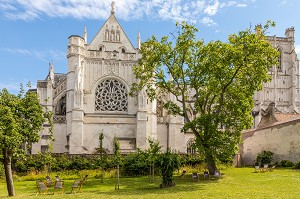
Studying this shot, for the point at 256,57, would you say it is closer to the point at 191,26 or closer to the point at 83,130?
the point at 191,26

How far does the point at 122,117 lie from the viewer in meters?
Answer: 37.8

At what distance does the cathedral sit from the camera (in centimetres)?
3631

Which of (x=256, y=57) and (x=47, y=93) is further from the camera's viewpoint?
(x=47, y=93)

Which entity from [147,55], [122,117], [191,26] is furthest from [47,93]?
[191,26]

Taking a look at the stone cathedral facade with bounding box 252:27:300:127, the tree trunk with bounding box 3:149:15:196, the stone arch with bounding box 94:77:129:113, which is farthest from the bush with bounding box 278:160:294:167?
the stone cathedral facade with bounding box 252:27:300:127

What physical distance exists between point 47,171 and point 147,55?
12.1 meters

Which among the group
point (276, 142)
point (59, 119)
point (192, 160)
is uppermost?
point (59, 119)

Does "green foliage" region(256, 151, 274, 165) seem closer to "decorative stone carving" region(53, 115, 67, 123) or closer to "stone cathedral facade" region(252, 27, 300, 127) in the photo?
"decorative stone carving" region(53, 115, 67, 123)

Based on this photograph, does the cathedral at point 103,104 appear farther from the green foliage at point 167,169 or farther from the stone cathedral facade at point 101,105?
the green foliage at point 167,169

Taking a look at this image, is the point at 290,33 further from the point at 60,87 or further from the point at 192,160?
the point at 60,87

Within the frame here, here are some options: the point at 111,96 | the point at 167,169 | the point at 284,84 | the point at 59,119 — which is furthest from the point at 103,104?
the point at 284,84

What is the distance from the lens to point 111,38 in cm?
4047

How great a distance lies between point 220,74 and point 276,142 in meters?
13.4

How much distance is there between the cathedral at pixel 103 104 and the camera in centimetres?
3631
